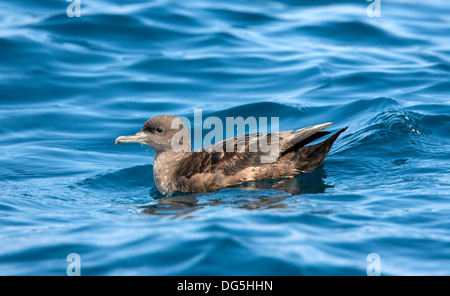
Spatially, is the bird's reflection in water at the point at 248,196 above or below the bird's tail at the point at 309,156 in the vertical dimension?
below

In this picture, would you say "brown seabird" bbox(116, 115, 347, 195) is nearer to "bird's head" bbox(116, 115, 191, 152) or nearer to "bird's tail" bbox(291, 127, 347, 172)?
"bird's tail" bbox(291, 127, 347, 172)

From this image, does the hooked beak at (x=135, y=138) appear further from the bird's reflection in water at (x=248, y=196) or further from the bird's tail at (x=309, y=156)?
the bird's tail at (x=309, y=156)

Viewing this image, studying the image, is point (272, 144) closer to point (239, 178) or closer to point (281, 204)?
point (239, 178)

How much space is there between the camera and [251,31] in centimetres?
1450

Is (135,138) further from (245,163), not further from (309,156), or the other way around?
(309,156)

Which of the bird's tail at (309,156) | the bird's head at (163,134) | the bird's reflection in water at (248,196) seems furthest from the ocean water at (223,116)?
the bird's head at (163,134)

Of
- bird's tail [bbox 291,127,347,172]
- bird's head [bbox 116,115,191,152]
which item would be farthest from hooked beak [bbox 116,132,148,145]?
bird's tail [bbox 291,127,347,172]

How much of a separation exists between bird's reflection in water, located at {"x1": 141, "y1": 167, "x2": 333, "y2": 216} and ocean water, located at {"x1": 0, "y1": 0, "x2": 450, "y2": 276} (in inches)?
1.5

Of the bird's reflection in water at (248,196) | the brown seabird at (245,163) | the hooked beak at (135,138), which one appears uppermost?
the hooked beak at (135,138)

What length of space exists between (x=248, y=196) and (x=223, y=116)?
3.99 metres

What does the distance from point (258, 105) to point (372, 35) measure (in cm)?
470

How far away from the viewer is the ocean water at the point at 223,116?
5.56 m

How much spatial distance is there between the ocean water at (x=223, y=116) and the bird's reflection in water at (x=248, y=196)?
0.04 m
